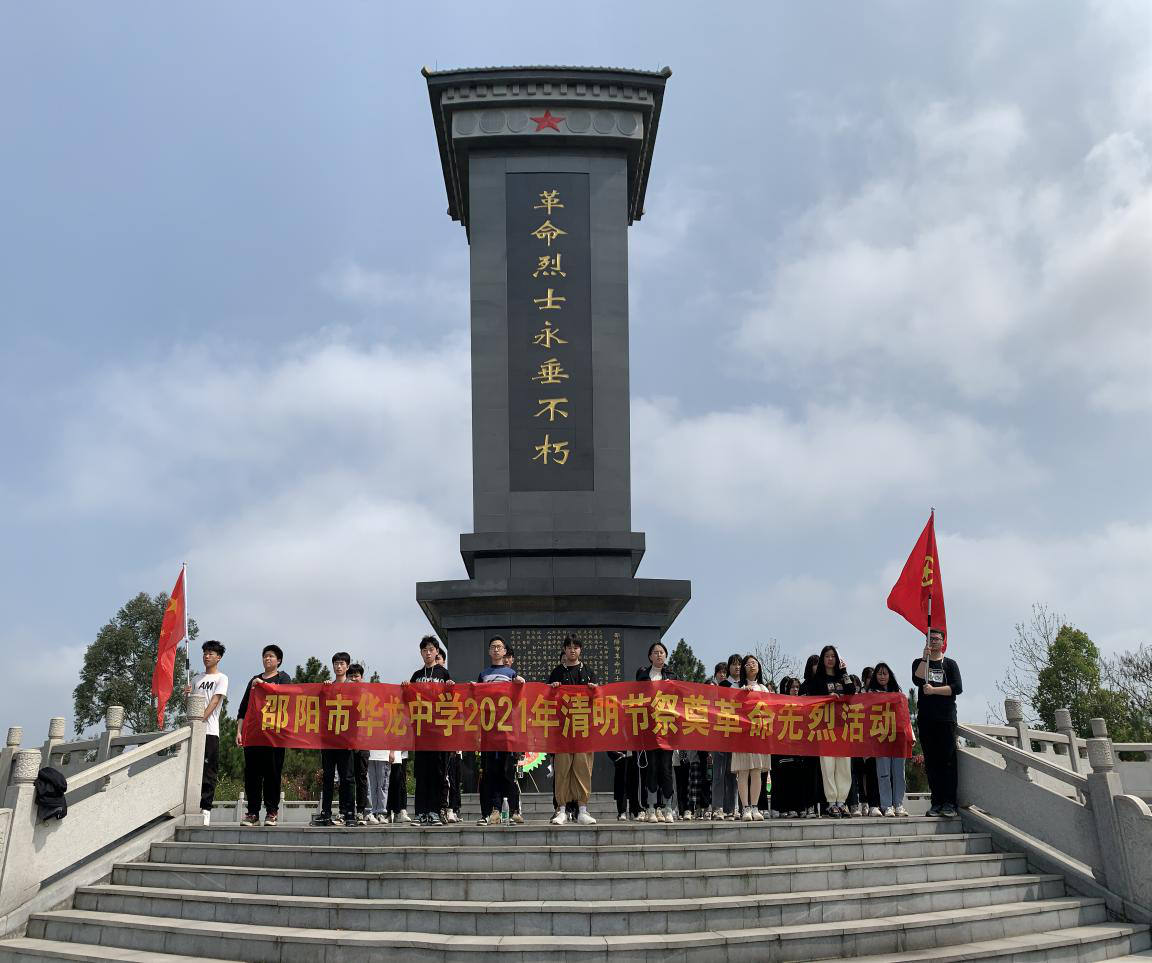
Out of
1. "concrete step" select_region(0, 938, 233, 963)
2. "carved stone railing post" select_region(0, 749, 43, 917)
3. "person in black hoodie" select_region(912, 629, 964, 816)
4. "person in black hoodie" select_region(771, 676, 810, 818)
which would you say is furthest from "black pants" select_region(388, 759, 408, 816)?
"person in black hoodie" select_region(912, 629, 964, 816)

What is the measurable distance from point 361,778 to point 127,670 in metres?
32.5

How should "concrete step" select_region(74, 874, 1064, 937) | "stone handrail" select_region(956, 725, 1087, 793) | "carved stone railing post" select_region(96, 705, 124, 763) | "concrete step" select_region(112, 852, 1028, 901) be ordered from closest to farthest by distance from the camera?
"concrete step" select_region(74, 874, 1064, 937) < "concrete step" select_region(112, 852, 1028, 901) < "stone handrail" select_region(956, 725, 1087, 793) < "carved stone railing post" select_region(96, 705, 124, 763)

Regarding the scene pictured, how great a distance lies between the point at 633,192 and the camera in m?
18.0

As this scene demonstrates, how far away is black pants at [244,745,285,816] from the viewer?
26.9ft

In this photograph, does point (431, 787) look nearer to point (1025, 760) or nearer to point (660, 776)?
point (660, 776)

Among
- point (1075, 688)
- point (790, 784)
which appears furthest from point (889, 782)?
point (1075, 688)

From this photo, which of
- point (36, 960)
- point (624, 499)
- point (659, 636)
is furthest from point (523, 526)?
point (36, 960)

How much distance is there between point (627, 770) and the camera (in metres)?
8.14

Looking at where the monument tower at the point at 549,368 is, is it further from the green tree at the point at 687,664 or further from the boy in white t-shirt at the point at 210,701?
the green tree at the point at 687,664

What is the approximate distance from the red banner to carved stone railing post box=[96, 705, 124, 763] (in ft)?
6.87

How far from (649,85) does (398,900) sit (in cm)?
1336

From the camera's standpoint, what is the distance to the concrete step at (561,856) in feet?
22.0

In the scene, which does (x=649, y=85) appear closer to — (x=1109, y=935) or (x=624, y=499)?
(x=624, y=499)

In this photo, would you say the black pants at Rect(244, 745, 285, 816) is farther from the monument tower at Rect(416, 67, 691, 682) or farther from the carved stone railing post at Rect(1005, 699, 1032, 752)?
the carved stone railing post at Rect(1005, 699, 1032, 752)
